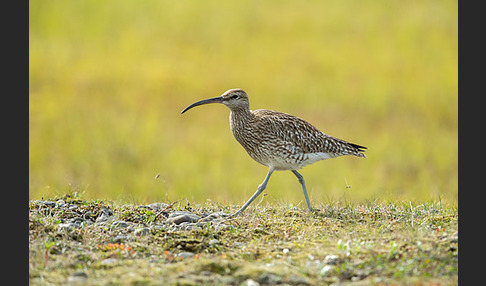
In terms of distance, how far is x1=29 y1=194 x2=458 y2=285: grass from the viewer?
731 cm

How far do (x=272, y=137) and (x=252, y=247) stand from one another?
2.88 meters

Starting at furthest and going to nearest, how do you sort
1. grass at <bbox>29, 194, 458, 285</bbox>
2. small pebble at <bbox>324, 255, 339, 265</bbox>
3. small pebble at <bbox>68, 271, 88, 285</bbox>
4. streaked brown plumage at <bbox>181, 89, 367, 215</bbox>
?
streaked brown plumage at <bbox>181, 89, 367, 215</bbox> → small pebble at <bbox>324, 255, 339, 265</bbox> → grass at <bbox>29, 194, 458, 285</bbox> → small pebble at <bbox>68, 271, 88, 285</bbox>

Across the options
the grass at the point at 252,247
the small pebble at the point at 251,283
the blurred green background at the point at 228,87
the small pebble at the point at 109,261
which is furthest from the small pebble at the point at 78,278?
the blurred green background at the point at 228,87

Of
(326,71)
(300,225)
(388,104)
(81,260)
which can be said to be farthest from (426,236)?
(326,71)

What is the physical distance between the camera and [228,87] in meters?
25.3

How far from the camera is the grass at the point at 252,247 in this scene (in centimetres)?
731

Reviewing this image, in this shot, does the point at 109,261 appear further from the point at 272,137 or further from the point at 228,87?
the point at 228,87

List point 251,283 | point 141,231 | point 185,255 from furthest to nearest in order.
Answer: point 141,231 → point 185,255 → point 251,283

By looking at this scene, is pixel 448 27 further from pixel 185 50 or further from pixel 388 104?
pixel 185 50

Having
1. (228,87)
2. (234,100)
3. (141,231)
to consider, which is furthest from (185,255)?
(228,87)

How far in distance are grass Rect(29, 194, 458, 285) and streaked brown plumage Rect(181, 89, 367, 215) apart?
0.99 m

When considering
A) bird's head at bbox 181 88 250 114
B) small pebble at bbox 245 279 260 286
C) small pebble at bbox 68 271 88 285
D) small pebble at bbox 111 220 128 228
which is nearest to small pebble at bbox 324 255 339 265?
small pebble at bbox 245 279 260 286

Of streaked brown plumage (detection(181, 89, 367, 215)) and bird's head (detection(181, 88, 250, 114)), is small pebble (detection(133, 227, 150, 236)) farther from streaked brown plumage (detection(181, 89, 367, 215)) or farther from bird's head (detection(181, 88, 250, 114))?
bird's head (detection(181, 88, 250, 114))

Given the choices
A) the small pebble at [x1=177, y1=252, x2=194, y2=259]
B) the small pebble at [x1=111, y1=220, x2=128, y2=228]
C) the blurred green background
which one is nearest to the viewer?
the small pebble at [x1=177, y1=252, x2=194, y2=259]
